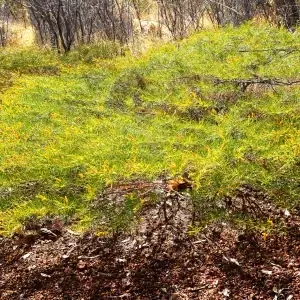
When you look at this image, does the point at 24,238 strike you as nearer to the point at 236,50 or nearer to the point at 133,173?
the point at 133,173

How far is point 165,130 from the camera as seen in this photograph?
2727 millimetres

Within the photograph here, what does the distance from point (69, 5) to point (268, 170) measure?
1051 centimetres

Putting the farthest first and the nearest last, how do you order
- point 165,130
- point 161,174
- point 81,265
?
point 81,265 < point 165,130 < point 161,174

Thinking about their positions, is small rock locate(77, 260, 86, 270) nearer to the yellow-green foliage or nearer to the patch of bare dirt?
the patch of bare dirt

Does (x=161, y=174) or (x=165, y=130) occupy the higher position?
(x=165, y=130)

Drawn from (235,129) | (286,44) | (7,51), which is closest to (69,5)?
(7,51)

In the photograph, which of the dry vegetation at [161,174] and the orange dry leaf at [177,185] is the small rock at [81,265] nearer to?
the dry vegetation at [161,174]

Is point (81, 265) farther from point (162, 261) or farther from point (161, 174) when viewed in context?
point (161, 174)

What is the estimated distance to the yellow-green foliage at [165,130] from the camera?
7.75ft

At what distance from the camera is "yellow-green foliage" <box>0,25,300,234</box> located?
2.36 m

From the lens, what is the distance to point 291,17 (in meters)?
5.62

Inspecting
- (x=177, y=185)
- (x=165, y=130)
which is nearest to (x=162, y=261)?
(x=177, y=185)

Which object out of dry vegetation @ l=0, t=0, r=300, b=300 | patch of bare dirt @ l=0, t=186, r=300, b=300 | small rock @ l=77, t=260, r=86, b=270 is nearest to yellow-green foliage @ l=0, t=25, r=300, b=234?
dry vegetation @ l=0, t=0, r=300, b=300

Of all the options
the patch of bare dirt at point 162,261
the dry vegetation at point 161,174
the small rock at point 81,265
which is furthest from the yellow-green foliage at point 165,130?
the small rock at point 81,265
